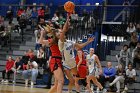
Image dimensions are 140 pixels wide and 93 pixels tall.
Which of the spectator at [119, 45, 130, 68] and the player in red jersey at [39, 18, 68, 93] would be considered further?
the spectator at [119, 45, 130, 68]

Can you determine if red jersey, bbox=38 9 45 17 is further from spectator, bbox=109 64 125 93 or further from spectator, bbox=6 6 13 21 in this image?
spectator, bbox=109 64 125 93

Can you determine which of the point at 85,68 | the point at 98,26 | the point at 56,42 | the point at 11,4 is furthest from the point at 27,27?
the point at 56,42

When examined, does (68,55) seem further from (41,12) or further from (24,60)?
(41,12)

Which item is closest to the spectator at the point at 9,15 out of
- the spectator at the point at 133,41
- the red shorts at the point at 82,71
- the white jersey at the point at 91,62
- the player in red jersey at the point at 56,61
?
the spectator at the point at 133,41

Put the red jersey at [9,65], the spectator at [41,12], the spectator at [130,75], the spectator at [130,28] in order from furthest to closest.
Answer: the spectator at [41,12] → the spectator at [130,28] → the red jersey at [9,65] → the spectator at [130,75]

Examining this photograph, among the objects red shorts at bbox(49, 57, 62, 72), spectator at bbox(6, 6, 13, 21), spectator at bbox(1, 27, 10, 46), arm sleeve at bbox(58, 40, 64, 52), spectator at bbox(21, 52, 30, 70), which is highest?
spectator at bbox(6, 6, 13, 21)

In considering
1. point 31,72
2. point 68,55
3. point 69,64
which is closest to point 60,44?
point 68,55

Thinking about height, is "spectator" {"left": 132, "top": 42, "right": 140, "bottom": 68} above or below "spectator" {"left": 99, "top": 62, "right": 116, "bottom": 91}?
above

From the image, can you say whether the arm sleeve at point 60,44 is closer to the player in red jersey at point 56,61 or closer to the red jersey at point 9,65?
the player in red jersey at point 56,61


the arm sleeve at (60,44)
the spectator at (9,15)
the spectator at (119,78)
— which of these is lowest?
the spectator at (119,78)

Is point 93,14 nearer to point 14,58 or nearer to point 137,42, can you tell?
point 137,42

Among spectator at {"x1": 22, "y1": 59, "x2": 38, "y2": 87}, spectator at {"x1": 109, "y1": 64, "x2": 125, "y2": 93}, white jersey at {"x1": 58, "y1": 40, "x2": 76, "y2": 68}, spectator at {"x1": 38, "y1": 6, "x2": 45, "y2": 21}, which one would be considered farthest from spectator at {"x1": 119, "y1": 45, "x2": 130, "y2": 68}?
white jersey at {"x1": 58, "y1": 40, "x2": 76, "y2": 68}

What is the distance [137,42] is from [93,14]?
3330mm

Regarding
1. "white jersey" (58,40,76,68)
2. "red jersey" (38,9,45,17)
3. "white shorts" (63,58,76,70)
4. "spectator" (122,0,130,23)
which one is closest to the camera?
"white jersey" (58,40,76,68)
